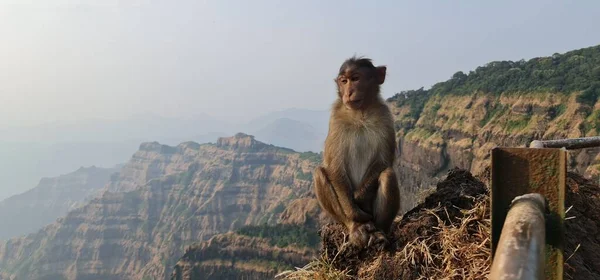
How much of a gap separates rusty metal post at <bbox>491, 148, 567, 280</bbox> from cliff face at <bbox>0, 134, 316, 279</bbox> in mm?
143379

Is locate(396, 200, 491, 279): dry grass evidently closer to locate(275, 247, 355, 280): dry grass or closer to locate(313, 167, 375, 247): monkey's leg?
locate(275, 247, 355, 280): dry grass

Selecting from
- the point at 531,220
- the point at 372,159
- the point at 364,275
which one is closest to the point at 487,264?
the point at 364,275

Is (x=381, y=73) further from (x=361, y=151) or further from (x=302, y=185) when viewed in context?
(x=302, y=185)

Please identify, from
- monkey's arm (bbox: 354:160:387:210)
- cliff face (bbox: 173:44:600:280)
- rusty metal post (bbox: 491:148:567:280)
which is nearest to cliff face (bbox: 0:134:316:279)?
cliff face (bbox: 173:44:600:280)

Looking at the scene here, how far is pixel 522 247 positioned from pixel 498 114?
7234 centimetres

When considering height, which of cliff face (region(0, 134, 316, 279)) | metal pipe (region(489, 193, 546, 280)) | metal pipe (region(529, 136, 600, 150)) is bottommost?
cliff face (region(0, 134, 316, 279))

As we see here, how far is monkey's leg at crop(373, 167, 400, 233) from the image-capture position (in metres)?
5.45

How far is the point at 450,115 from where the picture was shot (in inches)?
3127

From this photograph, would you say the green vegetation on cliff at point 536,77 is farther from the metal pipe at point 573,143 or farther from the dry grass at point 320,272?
the dry grass at point 320,272

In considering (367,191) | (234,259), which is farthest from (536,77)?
(367,191)

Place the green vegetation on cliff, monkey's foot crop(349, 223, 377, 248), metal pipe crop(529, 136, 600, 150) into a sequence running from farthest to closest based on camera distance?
the green vegetation on cliff, monkey's foot crop(349, 223, 377, 248), metal pipe crop(529, 136, 600, 150)

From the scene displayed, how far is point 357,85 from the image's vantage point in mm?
6156

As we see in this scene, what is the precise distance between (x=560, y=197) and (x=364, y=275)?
2497 millimetres

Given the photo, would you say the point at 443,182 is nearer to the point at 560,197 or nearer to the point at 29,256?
the point at 560,197
